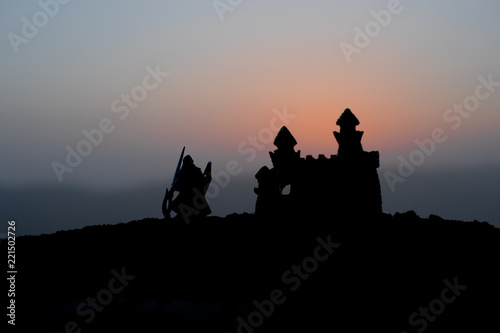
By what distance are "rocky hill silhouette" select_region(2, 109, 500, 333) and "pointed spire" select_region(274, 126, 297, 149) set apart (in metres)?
0.03

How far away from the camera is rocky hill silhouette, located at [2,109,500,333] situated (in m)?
9.38

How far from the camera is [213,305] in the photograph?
9.70 metres

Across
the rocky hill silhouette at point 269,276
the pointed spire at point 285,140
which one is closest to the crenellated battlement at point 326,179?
the pointed spire at point 285,140

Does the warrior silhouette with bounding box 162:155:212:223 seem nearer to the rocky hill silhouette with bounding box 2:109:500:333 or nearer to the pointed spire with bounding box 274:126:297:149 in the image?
the rocky hill silhouette with bounding box 2:109:500:333

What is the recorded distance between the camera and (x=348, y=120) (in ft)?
44.9

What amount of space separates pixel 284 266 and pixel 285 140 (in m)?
4.35

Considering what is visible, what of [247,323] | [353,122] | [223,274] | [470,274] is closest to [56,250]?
[223,274]

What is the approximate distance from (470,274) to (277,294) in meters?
4.09

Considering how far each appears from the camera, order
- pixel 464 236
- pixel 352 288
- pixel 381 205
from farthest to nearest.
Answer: pixel 381 205 → pixel 464 236 → pixel 352 288

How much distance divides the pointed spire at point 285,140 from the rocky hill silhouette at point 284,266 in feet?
0.10

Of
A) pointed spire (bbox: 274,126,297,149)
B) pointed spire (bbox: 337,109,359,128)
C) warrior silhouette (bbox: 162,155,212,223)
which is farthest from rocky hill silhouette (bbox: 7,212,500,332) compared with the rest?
pointed spire (bbox: 337,109,359,128)

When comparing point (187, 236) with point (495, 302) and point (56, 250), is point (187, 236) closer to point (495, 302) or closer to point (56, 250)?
point (56, 250)

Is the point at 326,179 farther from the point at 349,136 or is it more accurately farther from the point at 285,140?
the point at 285,140

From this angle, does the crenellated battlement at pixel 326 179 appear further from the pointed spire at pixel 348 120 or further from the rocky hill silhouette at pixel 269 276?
the rocky hill silhouette at pixel 269 276
